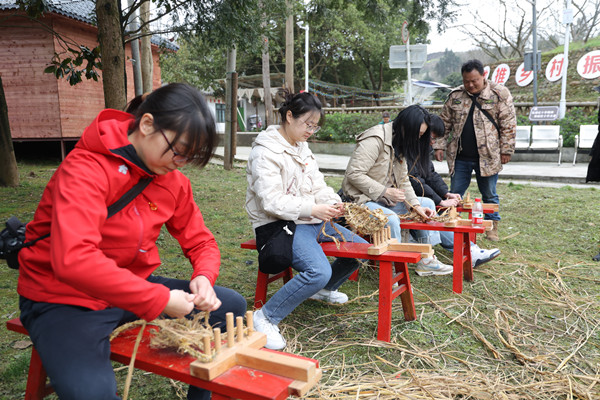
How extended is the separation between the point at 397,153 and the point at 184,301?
10.2 ft

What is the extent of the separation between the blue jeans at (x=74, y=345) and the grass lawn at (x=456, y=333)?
92 cm

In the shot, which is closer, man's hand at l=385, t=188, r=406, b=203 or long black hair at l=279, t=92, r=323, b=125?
long black hair at l=279, t=92, r=323, b=125

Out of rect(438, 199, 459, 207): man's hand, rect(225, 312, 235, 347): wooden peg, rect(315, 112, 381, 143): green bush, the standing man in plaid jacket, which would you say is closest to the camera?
rect(225, 312, 235, 347): wooden peg

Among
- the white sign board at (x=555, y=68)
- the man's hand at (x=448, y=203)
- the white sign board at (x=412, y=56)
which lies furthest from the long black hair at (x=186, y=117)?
the white sign board at (x=555, y=68)

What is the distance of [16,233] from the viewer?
1869 millimetres

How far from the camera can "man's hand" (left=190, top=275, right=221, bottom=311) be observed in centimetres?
183

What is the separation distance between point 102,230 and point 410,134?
3.11 m

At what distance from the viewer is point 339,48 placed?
3008 centimetres

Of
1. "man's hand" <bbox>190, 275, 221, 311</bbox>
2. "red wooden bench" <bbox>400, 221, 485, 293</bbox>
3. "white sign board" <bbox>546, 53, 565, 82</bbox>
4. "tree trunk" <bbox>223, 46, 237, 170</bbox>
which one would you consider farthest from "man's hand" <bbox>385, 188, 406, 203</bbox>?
"white sign board" <bbox>546, 53, 565, 82</bbox>

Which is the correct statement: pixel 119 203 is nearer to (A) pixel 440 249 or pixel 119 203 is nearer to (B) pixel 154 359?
(B) pixel 154 359

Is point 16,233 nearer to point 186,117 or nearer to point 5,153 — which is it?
point 186,117

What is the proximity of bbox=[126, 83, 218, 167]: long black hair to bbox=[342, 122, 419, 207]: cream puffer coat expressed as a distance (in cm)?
244

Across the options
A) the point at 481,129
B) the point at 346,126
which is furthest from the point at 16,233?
the point at 346,126

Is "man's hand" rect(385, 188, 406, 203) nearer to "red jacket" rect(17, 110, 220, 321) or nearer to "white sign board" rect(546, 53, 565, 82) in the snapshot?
"red jacket" rect(17, 110, 220, 321)
